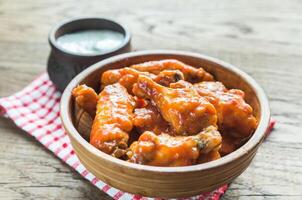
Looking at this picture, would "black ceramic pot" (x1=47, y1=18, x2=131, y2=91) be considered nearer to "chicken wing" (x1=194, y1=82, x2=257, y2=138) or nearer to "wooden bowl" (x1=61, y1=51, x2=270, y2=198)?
"wooden bowl" (x1=61, y1=51, x2=270, y2=198)

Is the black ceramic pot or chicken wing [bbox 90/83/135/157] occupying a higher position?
chicken wing [bbox 90/83/135/157]

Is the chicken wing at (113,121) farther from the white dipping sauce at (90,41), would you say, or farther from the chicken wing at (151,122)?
the white dipping sauce at (90,41)

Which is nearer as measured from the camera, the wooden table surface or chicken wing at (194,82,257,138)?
chicken wing at (194,82,257,138)

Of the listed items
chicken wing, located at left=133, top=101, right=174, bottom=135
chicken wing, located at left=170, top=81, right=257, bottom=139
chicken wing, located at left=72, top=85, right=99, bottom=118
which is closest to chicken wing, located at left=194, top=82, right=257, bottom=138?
chicken wing, located at left=170, top=81, right=257, bottom=139

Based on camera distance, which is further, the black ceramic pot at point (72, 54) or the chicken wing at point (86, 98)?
the black ceramic pot at point (72, 54)

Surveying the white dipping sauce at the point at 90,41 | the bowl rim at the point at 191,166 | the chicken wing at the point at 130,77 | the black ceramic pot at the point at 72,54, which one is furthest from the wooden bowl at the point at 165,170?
the white dipping sauce at the point at 90,41

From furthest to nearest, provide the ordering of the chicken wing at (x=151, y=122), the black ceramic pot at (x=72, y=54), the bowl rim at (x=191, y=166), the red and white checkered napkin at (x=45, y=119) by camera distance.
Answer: the black ceramic pot at (x=72, y=54) < the red and white checkered napkin at (x=45, y=119) < the chicken wing at (x=151, y=122) < the bowl rim at (x=191, y=166)

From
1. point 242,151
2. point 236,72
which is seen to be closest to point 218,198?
point 242,151

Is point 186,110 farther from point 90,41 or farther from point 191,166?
point 90,41
